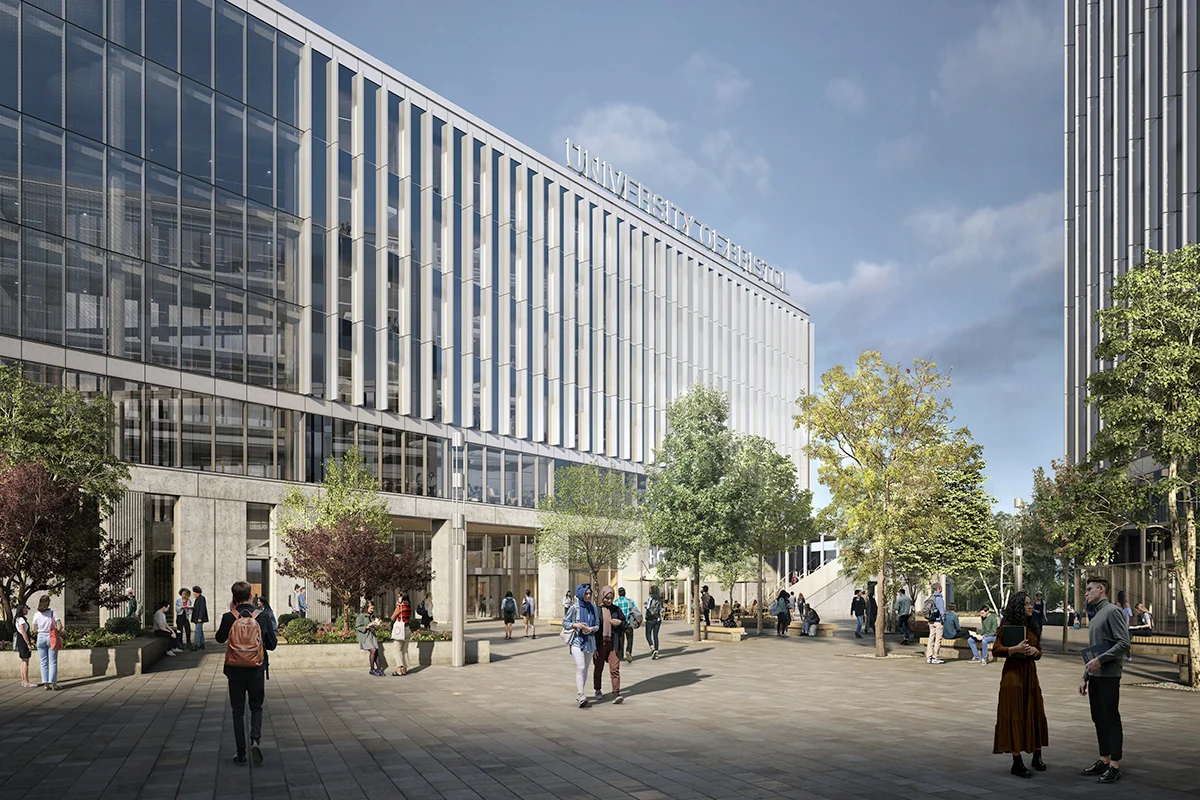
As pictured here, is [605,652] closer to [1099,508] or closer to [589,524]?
[1099,508]

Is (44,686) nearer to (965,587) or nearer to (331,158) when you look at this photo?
(331,158)

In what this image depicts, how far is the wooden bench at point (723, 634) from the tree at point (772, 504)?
3.56 m

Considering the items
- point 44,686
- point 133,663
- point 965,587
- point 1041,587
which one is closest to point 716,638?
point 133,663

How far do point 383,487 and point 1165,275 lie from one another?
1402 inches

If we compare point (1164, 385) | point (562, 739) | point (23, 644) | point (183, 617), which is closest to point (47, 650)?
point (23, 644)

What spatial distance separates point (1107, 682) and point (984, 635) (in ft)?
55.1

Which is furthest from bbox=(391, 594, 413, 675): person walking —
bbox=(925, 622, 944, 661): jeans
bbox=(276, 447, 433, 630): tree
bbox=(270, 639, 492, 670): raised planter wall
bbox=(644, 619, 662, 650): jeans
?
bbox=(925, 622, 944, 661): jeans

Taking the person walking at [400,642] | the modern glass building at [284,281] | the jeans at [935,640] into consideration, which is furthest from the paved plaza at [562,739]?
the modern glass building at [284,281]

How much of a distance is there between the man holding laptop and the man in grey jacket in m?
12.9

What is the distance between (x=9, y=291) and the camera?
36.3 m

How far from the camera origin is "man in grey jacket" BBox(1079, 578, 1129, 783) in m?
11.9

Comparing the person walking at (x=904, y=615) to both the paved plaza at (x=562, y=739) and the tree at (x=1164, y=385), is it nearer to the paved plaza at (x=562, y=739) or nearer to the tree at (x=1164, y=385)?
the paved plaza at (x=562, y=739)

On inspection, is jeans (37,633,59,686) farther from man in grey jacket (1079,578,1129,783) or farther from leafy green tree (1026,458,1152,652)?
leafy green tree (1026,458,1152,652)

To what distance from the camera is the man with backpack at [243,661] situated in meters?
12.9
